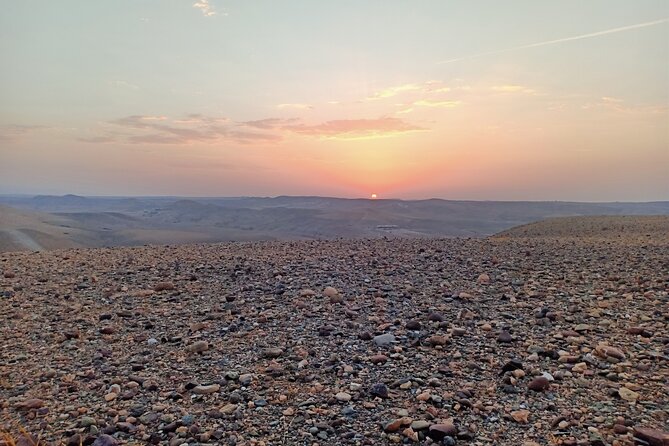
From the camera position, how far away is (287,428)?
3.60 m

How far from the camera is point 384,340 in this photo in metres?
5.12

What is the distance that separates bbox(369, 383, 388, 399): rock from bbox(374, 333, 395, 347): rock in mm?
956

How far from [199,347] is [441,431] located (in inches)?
112

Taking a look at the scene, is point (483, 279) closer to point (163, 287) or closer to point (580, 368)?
point (580, 368)

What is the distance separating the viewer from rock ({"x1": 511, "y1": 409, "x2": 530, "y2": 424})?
3555 mm

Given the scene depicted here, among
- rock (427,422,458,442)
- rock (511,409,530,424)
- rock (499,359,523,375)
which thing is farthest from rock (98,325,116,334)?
rock (511,409,530,424)

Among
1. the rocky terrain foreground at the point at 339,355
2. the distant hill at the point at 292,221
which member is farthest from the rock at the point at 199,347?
the distant hill at the point at 292,221

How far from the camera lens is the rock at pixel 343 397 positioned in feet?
13.0

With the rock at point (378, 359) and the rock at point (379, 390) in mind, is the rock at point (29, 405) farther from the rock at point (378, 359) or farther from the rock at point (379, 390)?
the rock at point (378, 359)

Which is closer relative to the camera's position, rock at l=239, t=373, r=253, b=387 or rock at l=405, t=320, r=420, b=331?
rock at l=239, t=373, r=253, b=387

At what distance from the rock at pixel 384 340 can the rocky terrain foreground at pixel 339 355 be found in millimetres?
19

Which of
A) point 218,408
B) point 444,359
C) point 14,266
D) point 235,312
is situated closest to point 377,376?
point 444,359

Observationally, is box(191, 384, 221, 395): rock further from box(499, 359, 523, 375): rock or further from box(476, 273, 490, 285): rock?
box(476, 273, 490, 285): rock

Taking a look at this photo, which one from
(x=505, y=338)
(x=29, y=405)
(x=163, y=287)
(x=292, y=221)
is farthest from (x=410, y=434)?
(x=292, y=221)
